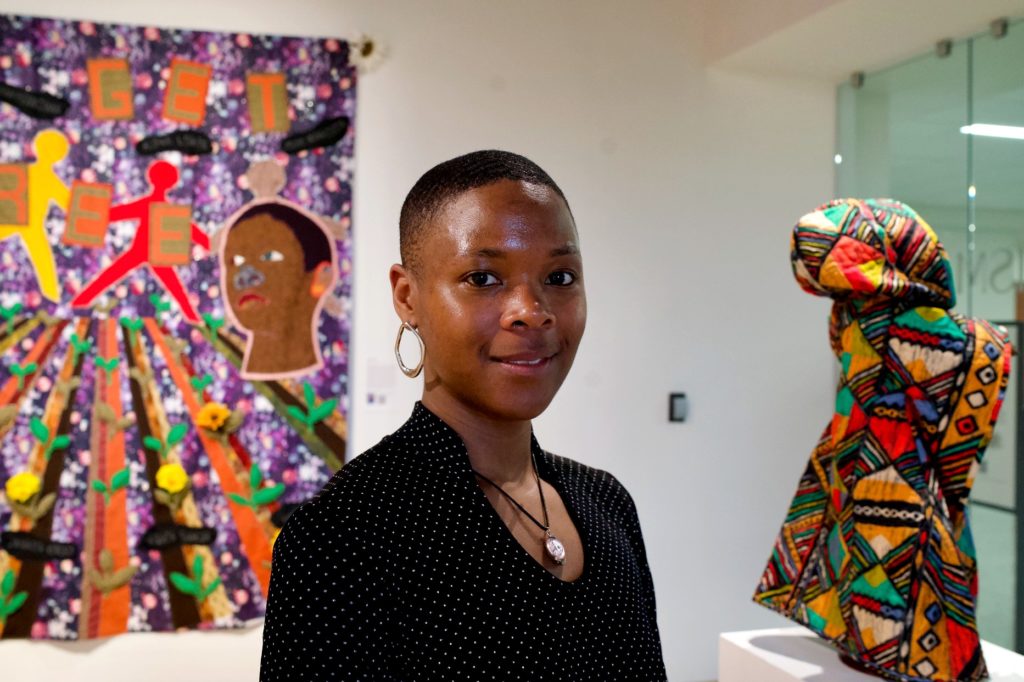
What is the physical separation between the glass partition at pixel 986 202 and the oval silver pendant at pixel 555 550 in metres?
2.53

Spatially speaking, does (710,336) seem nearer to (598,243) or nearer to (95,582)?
(598,243)

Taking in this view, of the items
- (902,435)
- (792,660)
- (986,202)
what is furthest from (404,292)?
(986,202)

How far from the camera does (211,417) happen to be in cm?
306

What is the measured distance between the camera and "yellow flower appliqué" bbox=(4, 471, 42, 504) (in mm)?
2928

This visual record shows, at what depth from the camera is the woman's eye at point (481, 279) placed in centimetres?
94

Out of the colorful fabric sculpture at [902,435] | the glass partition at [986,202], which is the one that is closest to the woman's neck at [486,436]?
the colorful fabric sculpture at [902,435]

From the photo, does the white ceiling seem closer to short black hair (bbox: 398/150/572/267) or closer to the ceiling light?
the ceiling light

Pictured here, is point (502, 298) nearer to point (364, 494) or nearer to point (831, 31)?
point (364, 494)

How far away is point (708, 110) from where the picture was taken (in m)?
3.65

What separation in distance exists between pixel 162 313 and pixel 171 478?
1.80 feet

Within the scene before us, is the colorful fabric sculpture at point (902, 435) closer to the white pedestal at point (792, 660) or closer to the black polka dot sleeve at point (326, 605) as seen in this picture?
the white pedestal at point (792, 660)

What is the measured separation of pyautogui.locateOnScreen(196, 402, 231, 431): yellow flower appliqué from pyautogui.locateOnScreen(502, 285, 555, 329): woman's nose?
7.75ft

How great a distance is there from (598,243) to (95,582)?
211 cm

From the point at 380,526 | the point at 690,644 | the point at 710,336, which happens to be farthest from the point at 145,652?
the point at 380,526
